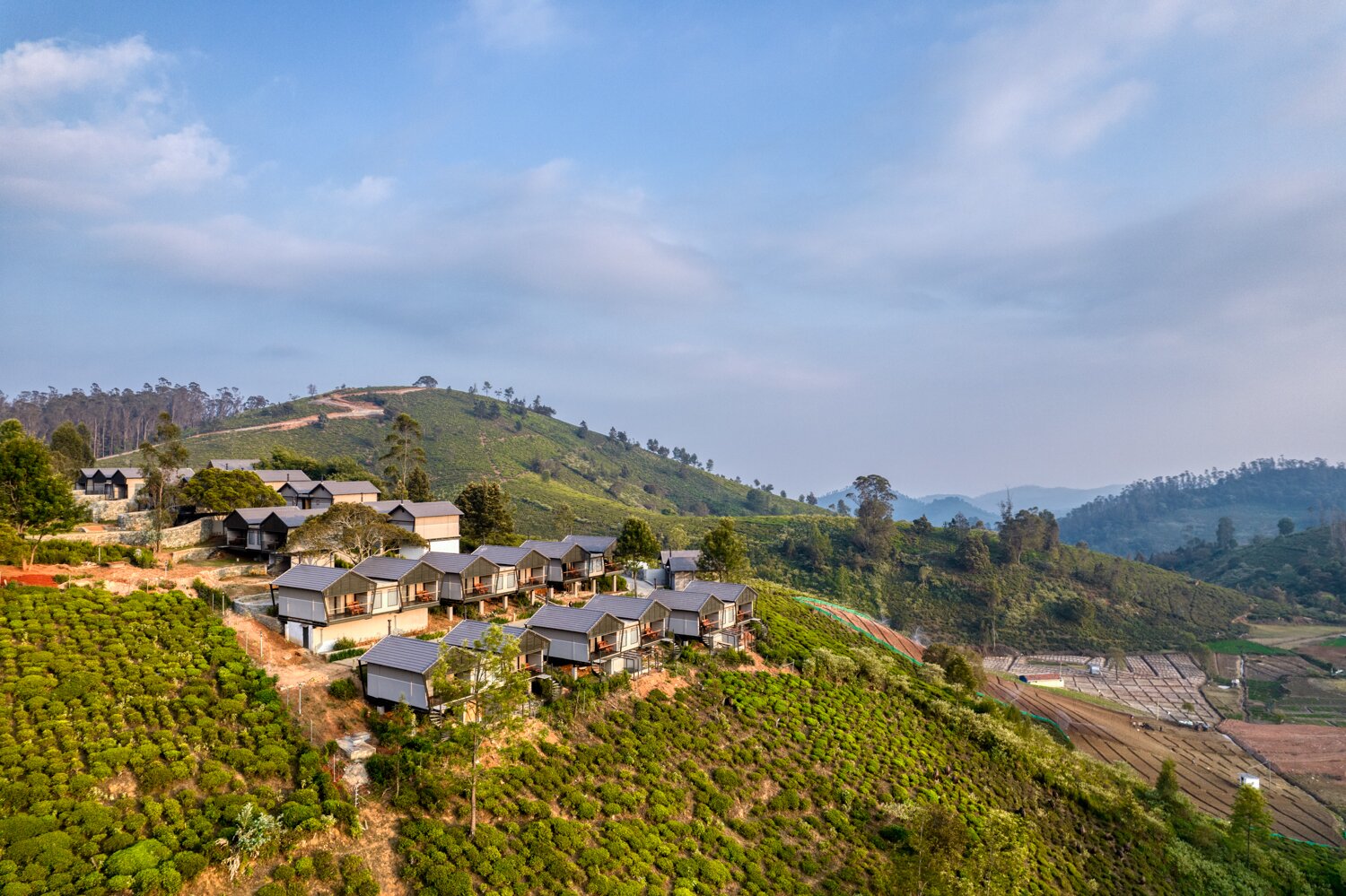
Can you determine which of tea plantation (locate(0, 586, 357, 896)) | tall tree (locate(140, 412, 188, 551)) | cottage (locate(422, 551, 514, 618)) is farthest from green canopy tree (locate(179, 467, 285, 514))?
cottage (locate(422, 551, 514, 618))

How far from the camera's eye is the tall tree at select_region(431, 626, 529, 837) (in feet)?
80.0

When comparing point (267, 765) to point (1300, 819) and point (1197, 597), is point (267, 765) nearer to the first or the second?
point (1300, 819)

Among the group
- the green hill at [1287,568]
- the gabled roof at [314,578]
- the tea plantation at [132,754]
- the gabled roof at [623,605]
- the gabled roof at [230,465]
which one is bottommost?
the green hill at [1287,568]

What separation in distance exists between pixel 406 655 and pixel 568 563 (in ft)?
72.9

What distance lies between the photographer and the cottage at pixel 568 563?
50.8 meters

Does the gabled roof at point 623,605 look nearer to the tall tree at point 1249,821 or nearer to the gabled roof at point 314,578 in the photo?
the gabled roof at point 314,578

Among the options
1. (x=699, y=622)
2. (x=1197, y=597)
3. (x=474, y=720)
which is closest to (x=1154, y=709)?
(x=1197, y=597)

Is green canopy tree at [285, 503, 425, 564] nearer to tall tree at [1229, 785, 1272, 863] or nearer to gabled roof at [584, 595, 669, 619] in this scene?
gabled roof at [584, 595, 669, 619]

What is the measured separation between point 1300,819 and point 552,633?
69.7 metres

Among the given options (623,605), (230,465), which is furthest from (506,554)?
(230,465)

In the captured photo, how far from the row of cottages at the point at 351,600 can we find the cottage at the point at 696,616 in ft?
54.6

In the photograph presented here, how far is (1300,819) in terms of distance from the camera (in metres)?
55.7

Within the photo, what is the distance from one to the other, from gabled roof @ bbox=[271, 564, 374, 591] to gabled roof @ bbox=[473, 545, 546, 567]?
33.7ft

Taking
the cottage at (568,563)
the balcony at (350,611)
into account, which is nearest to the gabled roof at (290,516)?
the balcony at (350,611)
